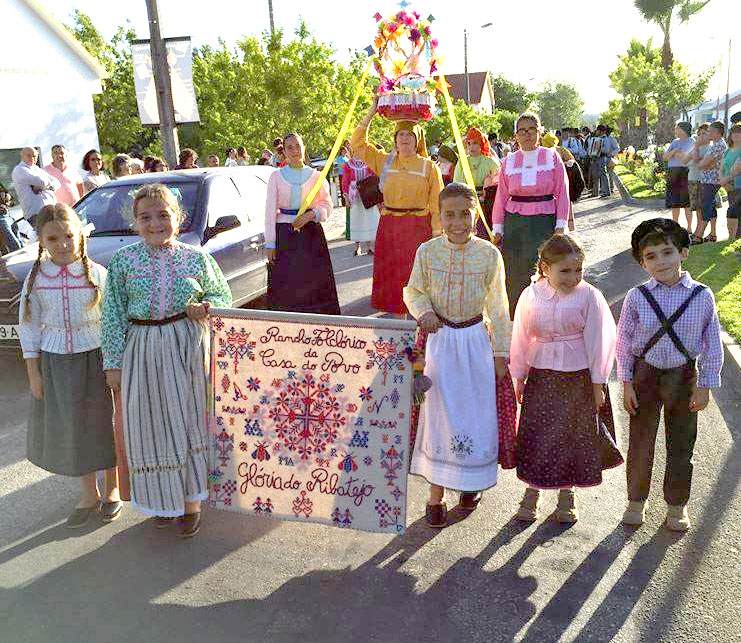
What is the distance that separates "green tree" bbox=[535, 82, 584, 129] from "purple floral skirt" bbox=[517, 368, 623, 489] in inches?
4525

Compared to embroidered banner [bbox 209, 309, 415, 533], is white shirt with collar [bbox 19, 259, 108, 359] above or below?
above

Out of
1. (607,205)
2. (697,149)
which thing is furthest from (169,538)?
(607,205)

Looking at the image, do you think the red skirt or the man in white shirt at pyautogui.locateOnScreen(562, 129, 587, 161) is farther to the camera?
the man in white shirt at pyautogui.locateOnScreen(562, 129, 587, 161)

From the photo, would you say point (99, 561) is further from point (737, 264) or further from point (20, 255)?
point (737, 264)

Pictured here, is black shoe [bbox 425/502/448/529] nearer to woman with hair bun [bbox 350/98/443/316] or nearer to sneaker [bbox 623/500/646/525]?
sneaker [bbox 623/500/646/525]

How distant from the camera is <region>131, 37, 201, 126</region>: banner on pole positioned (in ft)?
→ 40.7

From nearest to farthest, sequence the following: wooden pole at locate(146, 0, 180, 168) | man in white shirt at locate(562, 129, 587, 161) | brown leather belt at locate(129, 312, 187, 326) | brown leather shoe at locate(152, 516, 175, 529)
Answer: brown leather belt at locate(129, 312, 187, 326) < brown leather shoe at locate(152, 516, 175, 529) < wooden pole at locate(146, 0, 180, 168) < man in white shirt at locate(562, 129, 587, 161)

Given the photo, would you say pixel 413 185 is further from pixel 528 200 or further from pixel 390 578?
pixel 390 578

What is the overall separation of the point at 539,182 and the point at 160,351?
4.08 m

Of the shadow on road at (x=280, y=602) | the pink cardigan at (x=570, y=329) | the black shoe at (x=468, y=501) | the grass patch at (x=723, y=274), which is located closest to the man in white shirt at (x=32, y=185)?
the shadow on road at (x=280, y=602)

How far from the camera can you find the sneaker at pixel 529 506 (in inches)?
A: 155

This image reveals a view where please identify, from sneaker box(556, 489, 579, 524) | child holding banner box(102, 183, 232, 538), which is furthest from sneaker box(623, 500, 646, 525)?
child holding banner box(102, 183, 232, 538)

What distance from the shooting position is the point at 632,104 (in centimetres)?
4644

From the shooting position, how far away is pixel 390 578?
3418mm
